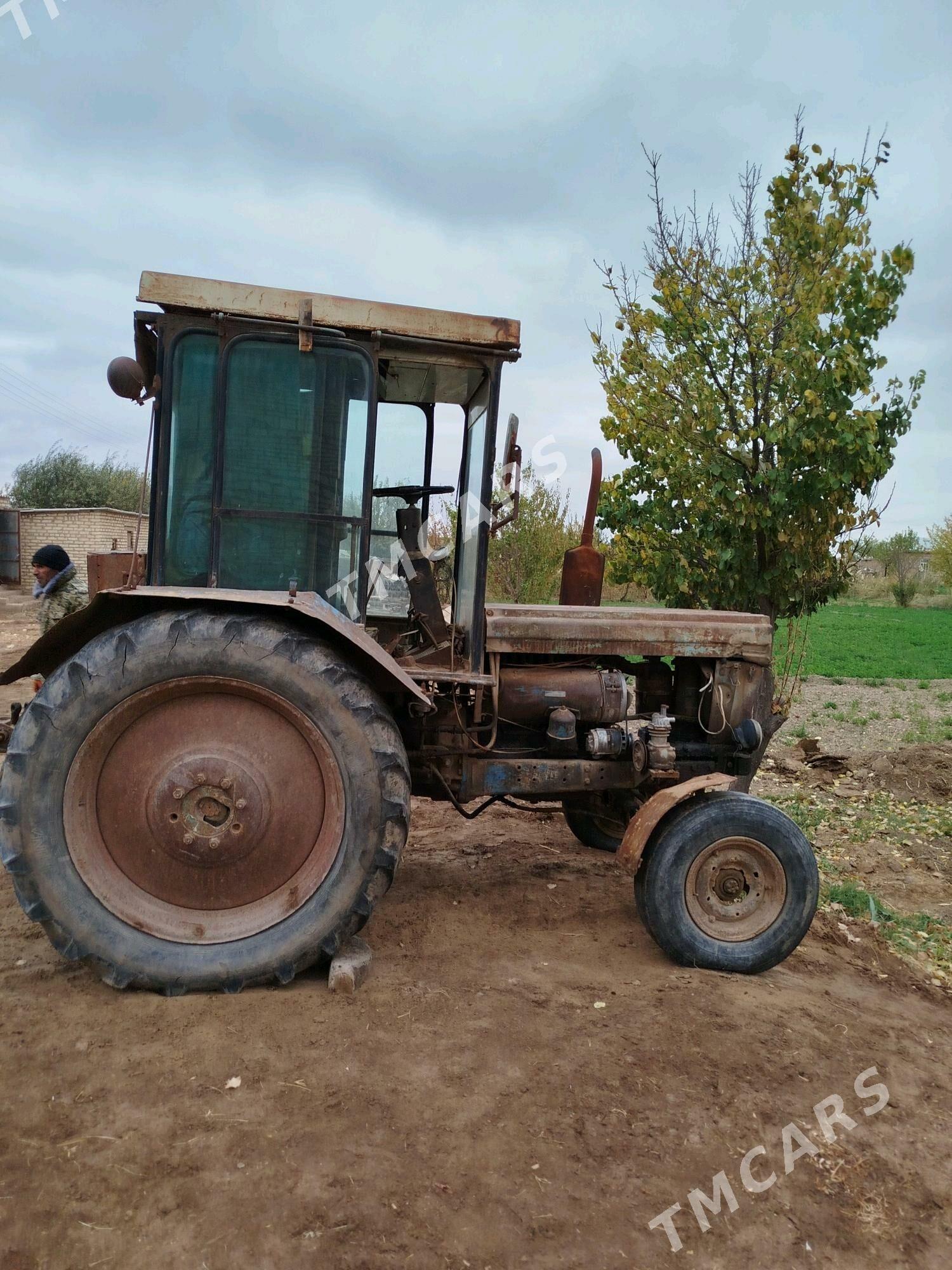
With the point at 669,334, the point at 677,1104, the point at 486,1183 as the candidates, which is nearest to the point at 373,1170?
the point at 486,1183

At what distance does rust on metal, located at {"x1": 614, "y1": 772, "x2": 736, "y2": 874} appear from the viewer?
3.78 metres

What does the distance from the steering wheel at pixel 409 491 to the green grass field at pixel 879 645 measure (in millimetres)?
5546

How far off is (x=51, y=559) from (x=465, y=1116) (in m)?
5.72

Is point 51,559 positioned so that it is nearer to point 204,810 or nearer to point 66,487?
point 204,810

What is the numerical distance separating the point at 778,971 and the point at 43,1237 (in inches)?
119

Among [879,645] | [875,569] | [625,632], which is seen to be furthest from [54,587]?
[875,569]

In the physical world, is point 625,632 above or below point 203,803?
above

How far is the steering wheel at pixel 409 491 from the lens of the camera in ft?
14.6

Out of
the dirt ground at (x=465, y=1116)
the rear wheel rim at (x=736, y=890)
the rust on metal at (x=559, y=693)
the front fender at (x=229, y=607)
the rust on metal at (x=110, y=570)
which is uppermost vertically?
the rust on metal at (x=110, y=570)

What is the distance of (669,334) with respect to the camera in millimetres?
6340

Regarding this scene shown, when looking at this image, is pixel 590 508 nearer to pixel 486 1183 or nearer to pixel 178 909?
pixel 178 909

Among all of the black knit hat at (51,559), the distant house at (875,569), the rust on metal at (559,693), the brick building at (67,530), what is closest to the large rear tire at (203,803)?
the rust on metal at (559,693)

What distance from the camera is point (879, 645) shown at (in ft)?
70.8

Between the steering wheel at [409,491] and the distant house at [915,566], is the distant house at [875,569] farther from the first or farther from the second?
the steering wheel at [409,491]
